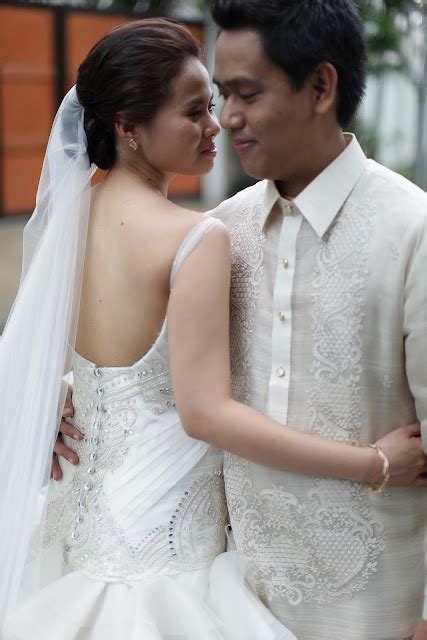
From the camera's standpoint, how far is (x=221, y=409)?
6.18 ft

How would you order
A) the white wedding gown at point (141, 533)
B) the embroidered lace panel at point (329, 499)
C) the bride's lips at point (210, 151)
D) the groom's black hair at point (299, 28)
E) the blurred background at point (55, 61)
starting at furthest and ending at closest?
the blurred background at point (55, 61) → the bride's lips at point (210, 151) → the white wedding gown at point (141, 533) → the embroidered lace panel at point (329, 499) → the groom's black hair at point (299, 28)

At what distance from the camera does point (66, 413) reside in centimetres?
230

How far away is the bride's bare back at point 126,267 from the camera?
→ 78.9 inches

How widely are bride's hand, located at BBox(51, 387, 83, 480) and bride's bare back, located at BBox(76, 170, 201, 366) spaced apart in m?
0.16

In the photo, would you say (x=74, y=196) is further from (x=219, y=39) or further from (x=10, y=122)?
(x=10, y=122)

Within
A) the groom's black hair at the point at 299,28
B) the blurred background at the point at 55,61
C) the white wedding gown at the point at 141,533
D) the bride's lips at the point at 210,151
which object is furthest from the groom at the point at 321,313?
the blurred background at the point at 55,61

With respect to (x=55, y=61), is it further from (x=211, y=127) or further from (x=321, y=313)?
(x=321, y=313)

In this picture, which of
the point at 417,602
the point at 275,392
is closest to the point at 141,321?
the point at 275,392

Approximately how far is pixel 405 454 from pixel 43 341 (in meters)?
0.91

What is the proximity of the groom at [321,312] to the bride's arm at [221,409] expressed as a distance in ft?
0.22

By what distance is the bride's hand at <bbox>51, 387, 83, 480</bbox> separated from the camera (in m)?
2.25

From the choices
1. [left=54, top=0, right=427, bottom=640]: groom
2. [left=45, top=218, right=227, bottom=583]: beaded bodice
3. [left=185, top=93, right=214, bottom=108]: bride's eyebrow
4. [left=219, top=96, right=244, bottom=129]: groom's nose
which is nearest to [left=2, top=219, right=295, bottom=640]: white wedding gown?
[left=45, top=218, right=227, bottom=583]: beaded bodice

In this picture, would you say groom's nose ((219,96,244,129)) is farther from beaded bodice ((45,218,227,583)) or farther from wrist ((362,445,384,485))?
wrist ((362,445,384,485))

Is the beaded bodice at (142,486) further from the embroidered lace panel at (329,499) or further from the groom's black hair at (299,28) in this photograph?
the groom's black hair at (299,28)
